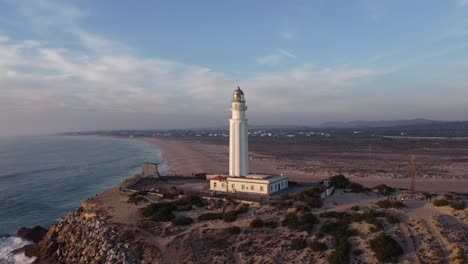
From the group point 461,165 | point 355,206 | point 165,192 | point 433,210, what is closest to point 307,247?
point 355,206

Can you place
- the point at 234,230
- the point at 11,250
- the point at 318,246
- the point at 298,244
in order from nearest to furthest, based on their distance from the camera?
the point at 318,246
the point at 298,244
the point at 234,230
the point at 11,250

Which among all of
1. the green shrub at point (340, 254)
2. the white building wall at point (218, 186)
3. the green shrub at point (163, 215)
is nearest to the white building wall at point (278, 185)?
the white building wall at point (218, 186)

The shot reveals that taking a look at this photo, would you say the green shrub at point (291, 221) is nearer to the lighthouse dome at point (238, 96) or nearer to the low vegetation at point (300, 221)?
the low vegetation at point (300, 221)

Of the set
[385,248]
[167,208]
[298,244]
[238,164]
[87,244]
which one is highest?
[238,164]

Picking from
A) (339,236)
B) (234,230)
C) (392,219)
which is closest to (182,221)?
(234,230)

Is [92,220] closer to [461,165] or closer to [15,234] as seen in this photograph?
[15,234]

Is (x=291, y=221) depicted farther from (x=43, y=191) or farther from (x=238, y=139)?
(x=43, y=191)
